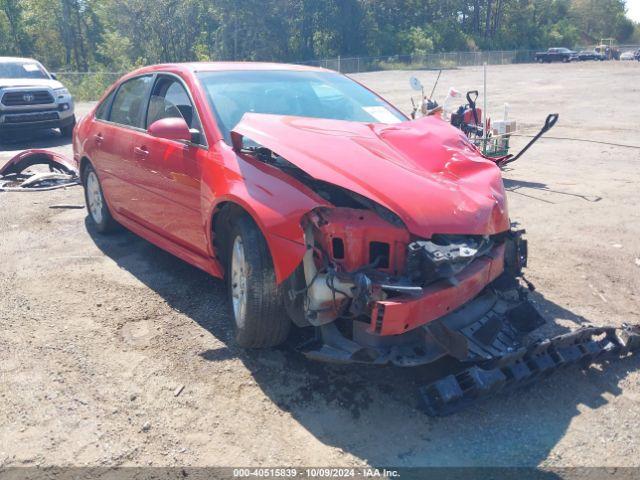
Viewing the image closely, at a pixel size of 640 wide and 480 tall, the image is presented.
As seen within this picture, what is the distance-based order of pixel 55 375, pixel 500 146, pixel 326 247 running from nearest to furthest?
pixel 326 247, pixel 55 375, pixel 500 146

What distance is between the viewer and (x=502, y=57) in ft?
201

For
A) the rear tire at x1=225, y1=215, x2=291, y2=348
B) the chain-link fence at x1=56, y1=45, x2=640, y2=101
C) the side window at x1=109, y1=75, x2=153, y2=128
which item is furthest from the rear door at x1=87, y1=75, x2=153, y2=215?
the chain-link fence at x1=56, y1=45, x2=640, y2=101

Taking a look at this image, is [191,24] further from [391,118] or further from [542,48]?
[391,118]

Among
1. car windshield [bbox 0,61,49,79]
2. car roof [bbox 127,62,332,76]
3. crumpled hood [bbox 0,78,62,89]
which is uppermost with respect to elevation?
car windshield [bbox 0,61,49,79]

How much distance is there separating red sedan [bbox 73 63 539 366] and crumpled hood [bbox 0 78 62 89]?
10157mm

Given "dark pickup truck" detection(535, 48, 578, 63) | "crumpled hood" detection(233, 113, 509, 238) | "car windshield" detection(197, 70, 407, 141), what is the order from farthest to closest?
"dark pickup truck" detection(535, 48, 578, 63)
"car windshield" detection(197, 70, 407, 141)
"crumpled hood" detection(233, 113, 509, 238)

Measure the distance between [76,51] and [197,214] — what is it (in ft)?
189

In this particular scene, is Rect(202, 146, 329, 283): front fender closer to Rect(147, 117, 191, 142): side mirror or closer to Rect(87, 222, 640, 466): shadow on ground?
Rect(147, 117, 191, 142): side mirror

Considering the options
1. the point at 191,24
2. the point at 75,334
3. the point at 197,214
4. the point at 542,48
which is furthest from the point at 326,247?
the point at 542,48

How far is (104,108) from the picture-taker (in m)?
6.01

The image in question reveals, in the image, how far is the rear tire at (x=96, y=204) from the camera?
19.8ft

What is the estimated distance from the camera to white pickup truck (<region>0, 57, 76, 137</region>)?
12883 mm

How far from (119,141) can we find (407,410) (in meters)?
3.56

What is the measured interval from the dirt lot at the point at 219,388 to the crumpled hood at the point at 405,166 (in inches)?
40.4
